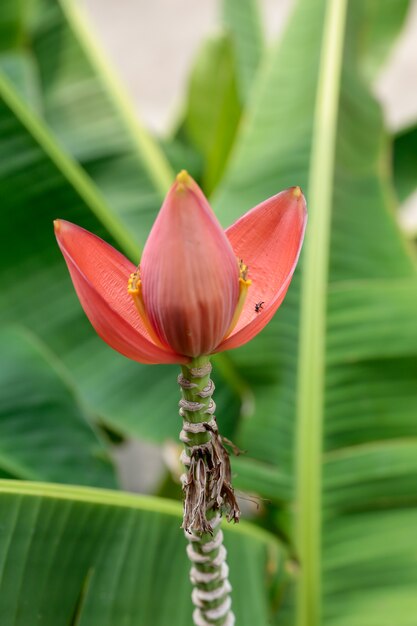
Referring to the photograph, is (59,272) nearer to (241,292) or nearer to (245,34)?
(241,292)

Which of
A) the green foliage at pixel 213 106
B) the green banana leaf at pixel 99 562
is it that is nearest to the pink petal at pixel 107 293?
the green banana leaf at pixel 99 562

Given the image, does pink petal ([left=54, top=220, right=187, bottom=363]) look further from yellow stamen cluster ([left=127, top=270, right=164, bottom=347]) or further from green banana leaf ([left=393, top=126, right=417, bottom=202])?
green banana leaf ([left=393, top=126, right=417, bottom=202])

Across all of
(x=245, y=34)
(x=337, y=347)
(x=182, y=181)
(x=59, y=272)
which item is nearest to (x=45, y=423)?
(x=59, y=272)

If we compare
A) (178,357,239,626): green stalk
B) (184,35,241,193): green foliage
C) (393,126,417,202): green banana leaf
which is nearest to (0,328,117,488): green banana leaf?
(178,357,239,626): green stalk

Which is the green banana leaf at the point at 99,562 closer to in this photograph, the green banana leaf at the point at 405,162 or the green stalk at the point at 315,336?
the green stalk at the point at 315,336

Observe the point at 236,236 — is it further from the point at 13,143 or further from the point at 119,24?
the point at 119,24

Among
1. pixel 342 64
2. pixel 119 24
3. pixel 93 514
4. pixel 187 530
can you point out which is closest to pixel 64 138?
pixel 342 64
